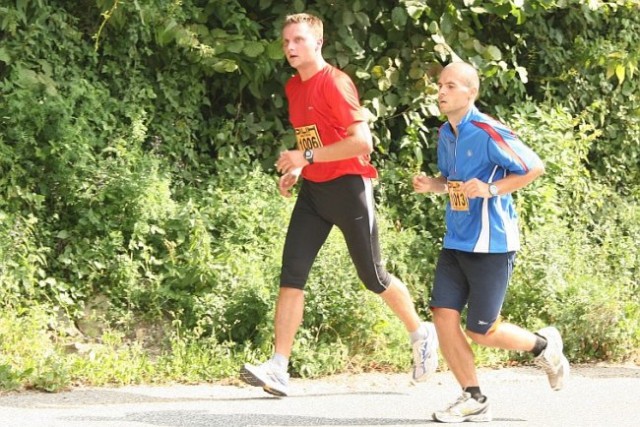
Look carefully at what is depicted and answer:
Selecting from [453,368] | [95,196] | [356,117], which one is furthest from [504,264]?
[95,196]

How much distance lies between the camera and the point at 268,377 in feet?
22.4

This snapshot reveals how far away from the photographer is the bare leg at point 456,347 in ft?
21.3

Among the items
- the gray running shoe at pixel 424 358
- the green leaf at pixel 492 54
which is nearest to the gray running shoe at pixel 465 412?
the gray running shoe at pixel 424 358

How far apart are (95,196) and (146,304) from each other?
896 millimetres

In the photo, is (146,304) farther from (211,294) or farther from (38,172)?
(38,172)

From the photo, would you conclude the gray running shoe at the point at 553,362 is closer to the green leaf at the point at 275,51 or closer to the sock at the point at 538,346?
the sock at the point at 538,346

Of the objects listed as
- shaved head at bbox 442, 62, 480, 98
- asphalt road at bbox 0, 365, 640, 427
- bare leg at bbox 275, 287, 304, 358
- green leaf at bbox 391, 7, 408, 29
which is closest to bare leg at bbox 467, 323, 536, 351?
asphalt road at bbox 0, 365, 640, 427

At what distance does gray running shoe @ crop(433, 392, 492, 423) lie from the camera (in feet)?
21.0

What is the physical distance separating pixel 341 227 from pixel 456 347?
3.33ft

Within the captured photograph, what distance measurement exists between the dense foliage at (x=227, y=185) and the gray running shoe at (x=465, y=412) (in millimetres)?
1413

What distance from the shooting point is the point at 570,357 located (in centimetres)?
852

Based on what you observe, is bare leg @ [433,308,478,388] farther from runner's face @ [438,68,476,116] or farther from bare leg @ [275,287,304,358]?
runner's face @ [438,68,476,116]

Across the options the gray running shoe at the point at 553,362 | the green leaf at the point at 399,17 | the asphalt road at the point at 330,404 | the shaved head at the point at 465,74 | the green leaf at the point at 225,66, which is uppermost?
the green leaf at the point at 399,17

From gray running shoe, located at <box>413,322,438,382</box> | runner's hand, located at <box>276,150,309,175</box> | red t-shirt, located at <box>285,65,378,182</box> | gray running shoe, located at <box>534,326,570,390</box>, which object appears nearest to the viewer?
runner's hand, located at <box>276,150,309,175</box>
